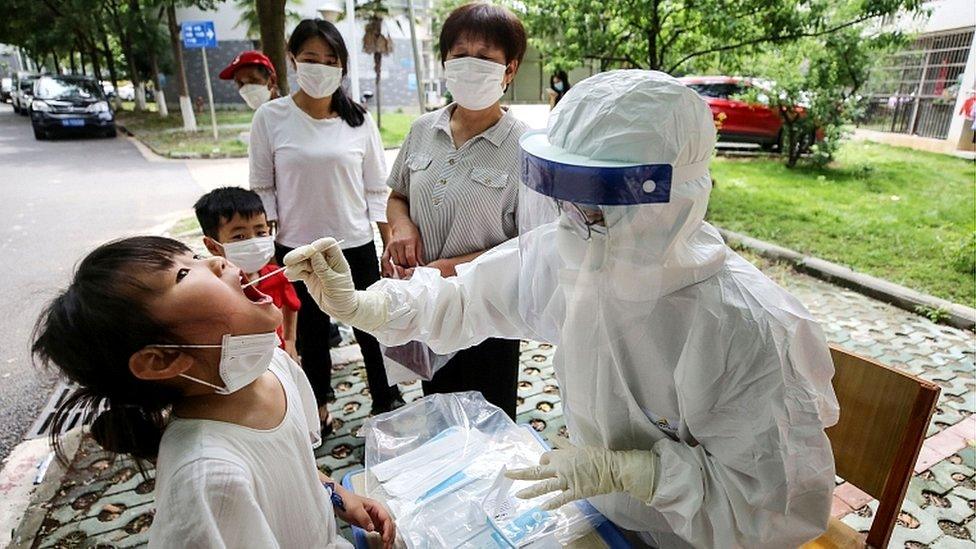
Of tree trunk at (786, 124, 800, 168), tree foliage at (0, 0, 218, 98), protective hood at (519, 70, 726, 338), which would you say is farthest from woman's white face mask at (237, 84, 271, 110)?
tree foliage at (0, 0, 218, 98)

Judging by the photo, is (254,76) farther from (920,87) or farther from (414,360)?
(920,87)

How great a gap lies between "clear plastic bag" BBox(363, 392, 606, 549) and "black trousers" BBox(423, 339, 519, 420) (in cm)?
36

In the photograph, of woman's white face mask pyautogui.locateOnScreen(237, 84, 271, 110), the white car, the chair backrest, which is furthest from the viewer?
the white car

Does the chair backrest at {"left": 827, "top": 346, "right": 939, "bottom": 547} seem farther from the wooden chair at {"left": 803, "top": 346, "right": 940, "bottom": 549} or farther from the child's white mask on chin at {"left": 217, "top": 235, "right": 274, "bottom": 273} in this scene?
the child's white mask on chin at {"left": 217, "top": 235, "right": 274, "bottom": 273}

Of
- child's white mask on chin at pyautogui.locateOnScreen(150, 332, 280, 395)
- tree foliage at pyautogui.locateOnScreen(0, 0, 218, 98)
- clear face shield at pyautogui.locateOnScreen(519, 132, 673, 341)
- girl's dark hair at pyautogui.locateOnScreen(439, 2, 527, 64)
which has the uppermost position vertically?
tree foliage at pyautogui.locateOnScreen(0, 0, 218, 98)

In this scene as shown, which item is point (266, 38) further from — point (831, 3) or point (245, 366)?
point (831, 3)

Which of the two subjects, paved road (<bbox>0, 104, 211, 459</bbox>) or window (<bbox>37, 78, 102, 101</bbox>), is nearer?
paved road (<bbox>0, 104, 211, 459</bbox>)

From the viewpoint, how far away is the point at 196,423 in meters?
1.17

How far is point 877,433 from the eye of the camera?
61.2 inches

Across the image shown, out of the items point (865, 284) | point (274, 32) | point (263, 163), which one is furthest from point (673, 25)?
point (263, 163)

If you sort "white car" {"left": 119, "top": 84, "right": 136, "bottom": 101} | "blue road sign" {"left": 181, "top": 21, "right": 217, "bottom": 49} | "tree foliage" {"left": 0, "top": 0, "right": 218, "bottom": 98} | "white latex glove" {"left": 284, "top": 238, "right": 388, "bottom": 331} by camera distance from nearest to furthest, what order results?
"white latex glove" {"left": 284, "top": 238, "right": 388, "bottom": 331}
"blue road sign" {"left": 181, "top": 21, "right": 217, "bottom": 49}
"tree foliage" {"left": 0, "top": 0, "right": 218, "bottom": 98}
"white car" {"left": 119, "top": 84, "right": 136, "bottom": 101}

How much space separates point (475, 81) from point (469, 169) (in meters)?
0.31

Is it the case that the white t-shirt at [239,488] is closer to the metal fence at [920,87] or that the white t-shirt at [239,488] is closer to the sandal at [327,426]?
the sandal at [327,426]

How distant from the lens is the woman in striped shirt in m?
2.08
